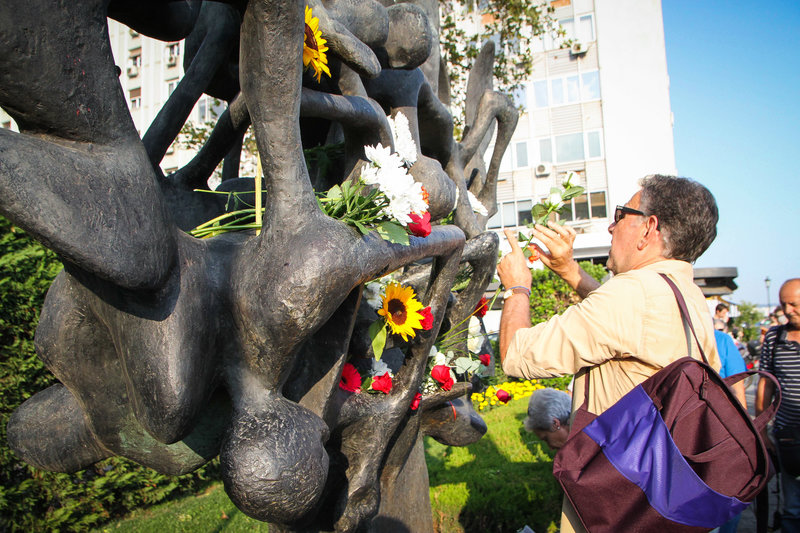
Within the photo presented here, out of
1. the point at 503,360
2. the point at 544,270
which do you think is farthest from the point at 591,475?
the point at 544,270

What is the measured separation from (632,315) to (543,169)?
73.4 ft

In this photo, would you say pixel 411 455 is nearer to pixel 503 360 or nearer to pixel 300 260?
pixel 503 360

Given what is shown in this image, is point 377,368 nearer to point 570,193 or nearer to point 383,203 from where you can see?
point 383,203

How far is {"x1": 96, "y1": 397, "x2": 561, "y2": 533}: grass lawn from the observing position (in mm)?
4504

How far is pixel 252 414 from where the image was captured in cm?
163

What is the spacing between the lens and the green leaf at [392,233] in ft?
6.19

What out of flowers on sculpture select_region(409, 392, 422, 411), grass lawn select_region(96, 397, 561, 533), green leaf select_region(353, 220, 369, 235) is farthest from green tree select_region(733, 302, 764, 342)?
green leaf select_region(353, 220, 369, 235)

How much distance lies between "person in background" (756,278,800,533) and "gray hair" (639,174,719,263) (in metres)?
2.27

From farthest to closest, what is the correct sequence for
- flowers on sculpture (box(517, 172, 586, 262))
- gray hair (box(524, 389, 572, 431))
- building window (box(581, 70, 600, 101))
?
building window (box(581, 70, 600, 101)), gray hair (box(524, 389, 572, 431)), flowers on sculpture (box(517, 172, 586, 262))

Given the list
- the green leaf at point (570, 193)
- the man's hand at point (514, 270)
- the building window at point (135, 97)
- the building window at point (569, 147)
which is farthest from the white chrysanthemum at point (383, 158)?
the building window at point (135, 97)

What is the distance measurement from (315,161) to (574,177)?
4.45ft

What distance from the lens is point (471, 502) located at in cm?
464

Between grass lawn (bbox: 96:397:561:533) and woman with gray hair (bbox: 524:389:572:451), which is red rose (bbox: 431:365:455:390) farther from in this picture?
grass lawn (bbox: 96:397:561:533)

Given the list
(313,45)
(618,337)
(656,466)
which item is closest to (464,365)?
(618,337)
